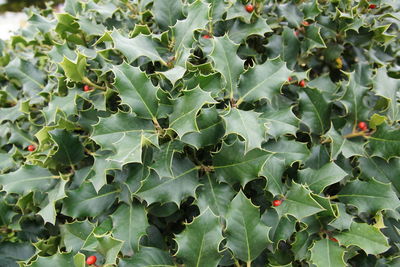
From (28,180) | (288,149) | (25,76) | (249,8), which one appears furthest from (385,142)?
(25,76)

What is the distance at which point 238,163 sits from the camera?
45.3 inches

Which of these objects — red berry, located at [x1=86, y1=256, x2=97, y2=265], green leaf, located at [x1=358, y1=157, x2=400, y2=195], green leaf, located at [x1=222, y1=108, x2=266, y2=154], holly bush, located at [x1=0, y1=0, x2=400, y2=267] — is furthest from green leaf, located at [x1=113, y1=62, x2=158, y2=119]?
green leaf, located at [x1=358, y1=157, x2=400, y2=195]

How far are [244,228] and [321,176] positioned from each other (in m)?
0.32

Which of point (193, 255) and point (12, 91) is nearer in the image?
point (193, 255)

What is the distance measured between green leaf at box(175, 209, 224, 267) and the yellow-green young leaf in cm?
67

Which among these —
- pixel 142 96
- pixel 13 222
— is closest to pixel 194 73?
pixel 142 96

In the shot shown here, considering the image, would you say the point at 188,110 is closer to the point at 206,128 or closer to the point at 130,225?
the point at 206,128

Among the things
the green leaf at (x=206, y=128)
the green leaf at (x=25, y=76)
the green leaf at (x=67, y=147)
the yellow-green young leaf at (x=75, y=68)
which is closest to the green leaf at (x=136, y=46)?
the yellow-green young leaf at (x=75, y=68)

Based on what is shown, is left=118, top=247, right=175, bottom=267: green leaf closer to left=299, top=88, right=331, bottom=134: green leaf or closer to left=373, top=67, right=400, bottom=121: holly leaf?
left=299, top=88, right=331, bottom=134: green leaf

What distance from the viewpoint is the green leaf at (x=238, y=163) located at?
3.70ft

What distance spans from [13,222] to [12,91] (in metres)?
0.70

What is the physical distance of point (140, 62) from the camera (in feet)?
4.49

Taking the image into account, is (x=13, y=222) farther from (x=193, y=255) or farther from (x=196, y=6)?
(x=196, y=6)

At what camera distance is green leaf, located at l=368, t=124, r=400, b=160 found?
1262 millimetres
